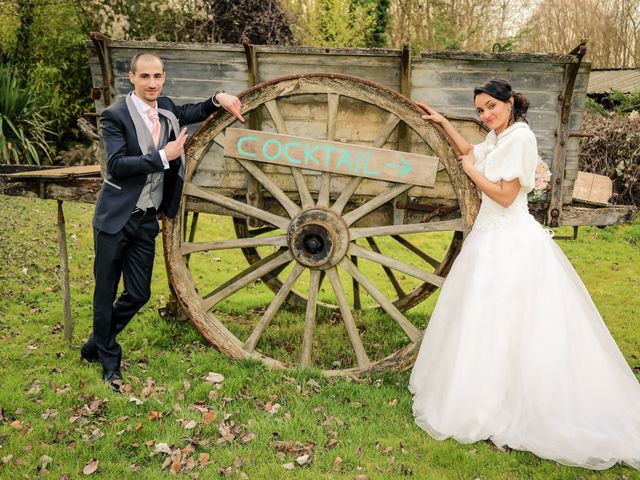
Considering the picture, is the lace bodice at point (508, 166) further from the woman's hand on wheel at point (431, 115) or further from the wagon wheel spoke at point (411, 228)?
the woman's hand on wheel at point (431, 115)

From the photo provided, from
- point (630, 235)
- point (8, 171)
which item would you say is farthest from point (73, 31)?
point (630, 235)

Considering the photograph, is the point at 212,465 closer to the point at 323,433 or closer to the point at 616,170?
the point at 323,433

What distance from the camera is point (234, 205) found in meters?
3.59

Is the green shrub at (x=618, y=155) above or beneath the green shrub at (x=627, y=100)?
beneath

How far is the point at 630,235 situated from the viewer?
334 inches

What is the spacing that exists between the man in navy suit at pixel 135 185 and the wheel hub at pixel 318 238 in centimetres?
70

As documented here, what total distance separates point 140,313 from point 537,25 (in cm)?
1989

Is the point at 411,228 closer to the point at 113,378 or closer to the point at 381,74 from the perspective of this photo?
the point at 381,74

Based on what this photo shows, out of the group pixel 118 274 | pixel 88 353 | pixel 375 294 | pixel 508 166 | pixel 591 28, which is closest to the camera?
pixel 508 166

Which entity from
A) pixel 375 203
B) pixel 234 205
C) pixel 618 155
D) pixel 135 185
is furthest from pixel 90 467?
pixel 618 155

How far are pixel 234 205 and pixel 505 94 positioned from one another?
164 cm

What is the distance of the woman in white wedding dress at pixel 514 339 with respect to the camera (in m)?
3.06

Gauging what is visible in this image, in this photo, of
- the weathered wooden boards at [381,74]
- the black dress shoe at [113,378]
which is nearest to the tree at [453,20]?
the weathered wooden boards at [381,74]

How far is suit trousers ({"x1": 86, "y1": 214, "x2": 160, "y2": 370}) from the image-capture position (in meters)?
3.49
